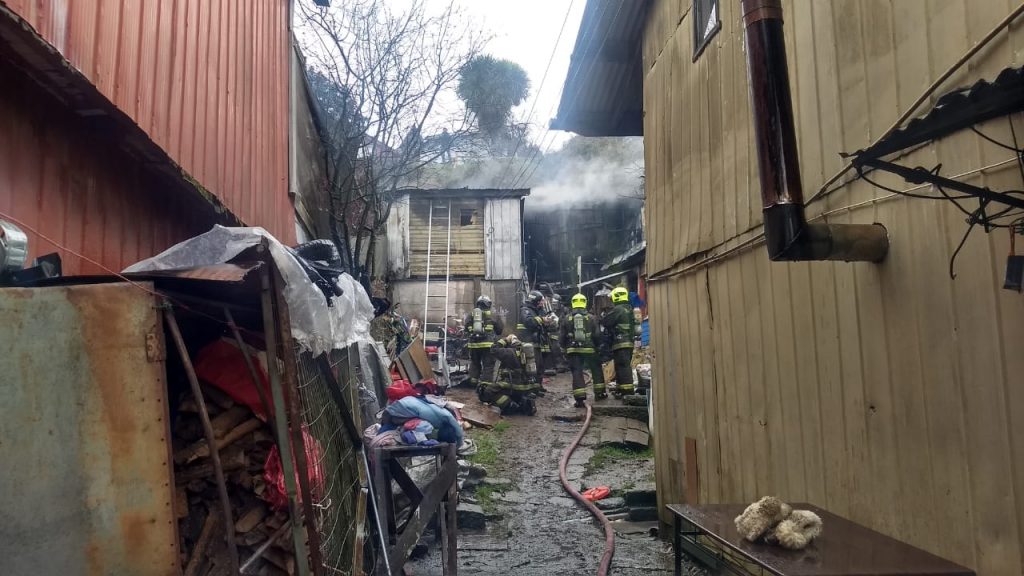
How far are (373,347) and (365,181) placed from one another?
519cm

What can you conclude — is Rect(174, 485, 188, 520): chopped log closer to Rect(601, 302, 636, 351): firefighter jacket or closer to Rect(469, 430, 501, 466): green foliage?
Rect(469, 430, 501, 466): green foliage

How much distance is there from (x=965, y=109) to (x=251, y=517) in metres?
3.48

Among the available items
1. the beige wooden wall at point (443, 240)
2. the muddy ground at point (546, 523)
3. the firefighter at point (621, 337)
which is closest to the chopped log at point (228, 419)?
the muddy ground at point (546, 523)

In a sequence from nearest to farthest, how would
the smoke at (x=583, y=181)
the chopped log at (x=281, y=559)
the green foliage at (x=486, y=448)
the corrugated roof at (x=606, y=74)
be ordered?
the chopped log at (x=281, y=559)
the corrugated roof at (x=606, y=74)
the green foliage at (x=486, y=448)
the smoke at (x=583, y=181)

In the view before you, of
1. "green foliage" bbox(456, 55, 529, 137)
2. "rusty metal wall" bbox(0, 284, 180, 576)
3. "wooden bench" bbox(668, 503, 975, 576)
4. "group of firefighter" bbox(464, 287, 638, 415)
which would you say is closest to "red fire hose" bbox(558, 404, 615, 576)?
"group of firefighter" bbox(464, 287, 638, 415)

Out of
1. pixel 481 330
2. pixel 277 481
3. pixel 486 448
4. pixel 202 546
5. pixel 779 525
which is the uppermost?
pixel 481 330

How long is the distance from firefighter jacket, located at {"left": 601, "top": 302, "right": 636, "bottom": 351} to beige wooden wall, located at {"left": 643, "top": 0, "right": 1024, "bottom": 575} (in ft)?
18.6

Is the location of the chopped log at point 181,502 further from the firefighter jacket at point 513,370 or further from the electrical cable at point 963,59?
the firefighter jacket at point 513,370

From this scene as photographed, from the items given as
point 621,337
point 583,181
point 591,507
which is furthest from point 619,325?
point 583,181

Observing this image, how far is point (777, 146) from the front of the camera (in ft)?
9.53

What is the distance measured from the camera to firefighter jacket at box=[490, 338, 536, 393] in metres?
12.2

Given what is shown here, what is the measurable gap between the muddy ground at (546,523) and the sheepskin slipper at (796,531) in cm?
319

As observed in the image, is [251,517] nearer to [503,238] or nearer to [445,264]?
[445,264]

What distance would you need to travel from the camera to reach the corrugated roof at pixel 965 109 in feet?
6.89
